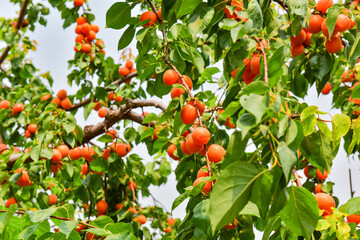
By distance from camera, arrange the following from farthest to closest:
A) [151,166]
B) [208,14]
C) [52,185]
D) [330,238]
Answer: [151,166] → [52,185] → [208,14] → [330,238]

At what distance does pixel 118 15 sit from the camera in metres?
1.24

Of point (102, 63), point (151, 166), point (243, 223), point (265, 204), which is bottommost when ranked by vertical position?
point (151, 166)

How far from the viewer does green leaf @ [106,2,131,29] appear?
4.02ft

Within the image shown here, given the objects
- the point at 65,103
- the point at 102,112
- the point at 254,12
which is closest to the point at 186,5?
the point at 254,12

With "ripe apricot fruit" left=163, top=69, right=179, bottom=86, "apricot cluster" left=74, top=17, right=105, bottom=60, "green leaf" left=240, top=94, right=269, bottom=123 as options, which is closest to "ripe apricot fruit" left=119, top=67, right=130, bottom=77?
"apricot cluster" left=74, top=17, right=105, bottom=60

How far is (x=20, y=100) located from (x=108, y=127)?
93cm

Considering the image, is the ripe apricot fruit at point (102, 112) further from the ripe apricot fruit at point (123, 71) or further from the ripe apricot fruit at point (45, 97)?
the ripe apricot fruit at point (45, 97)

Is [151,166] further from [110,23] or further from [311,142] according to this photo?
[311,142]

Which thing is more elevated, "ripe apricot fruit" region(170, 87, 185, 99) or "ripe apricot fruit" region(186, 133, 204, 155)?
"ripe apricot fruit" region(170, 87, 185, 99)

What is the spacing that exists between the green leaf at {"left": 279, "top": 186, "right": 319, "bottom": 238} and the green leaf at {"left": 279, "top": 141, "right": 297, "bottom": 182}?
153 millimetres

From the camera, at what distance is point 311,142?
0.92 m

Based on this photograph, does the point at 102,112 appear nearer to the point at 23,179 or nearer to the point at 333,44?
the point at 23,179

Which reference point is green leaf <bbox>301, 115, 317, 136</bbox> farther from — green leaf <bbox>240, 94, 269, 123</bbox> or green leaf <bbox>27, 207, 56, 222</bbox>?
green leaf <bbox>27, 207, 56, 222</bbox>

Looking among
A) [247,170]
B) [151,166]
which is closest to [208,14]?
[247,170]
